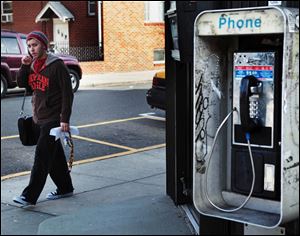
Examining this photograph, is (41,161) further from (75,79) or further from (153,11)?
(153,11)

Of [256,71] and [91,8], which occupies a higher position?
[91,8]

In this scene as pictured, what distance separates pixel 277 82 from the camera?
3998mm

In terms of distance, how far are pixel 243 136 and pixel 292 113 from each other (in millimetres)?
564

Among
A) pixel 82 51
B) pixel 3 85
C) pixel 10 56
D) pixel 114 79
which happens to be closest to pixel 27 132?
pixel 3 85

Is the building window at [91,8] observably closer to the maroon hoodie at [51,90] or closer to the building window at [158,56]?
the building window at [158,56]

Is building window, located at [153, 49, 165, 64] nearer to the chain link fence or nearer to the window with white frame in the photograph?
the chain link fence

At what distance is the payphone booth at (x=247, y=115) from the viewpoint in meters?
3.83

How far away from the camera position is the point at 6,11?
95.1 ft

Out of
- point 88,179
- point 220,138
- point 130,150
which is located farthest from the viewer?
point 130,150

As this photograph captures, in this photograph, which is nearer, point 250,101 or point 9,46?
point 250,101

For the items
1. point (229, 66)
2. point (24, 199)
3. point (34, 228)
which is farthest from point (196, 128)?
point (24, 199)

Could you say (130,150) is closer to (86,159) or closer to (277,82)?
(86,159)

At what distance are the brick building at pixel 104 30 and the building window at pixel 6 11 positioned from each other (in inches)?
52.9

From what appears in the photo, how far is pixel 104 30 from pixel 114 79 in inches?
114
